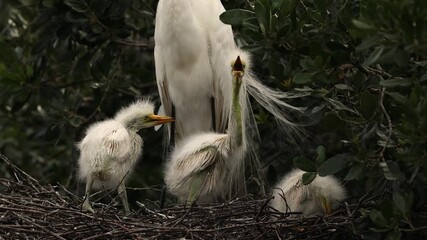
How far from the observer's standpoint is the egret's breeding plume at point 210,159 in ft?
12.9

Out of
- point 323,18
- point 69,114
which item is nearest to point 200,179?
point 323,18

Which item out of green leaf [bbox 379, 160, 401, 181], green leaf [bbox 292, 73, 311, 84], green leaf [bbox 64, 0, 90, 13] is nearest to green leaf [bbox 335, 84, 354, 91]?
green leaf [bbox 292, 73, 311, 84]

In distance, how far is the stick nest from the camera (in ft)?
11.4

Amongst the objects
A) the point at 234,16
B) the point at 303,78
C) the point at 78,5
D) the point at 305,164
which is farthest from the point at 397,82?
the point at 78,5

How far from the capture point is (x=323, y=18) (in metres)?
3.46

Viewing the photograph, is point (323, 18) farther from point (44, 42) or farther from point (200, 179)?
point (44, 42)

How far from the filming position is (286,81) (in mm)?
4008

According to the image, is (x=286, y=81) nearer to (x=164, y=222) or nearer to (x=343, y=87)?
(x=343, y=87)

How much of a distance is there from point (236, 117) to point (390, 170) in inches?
40.6

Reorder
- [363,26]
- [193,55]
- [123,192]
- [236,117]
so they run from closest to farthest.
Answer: [363,26] → [236,117] → [123,192] → [193,55]

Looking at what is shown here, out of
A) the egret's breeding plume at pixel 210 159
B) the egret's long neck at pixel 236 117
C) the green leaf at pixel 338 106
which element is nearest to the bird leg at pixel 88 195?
the egret's breeding plume at pixel 210 159

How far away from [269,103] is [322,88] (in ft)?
2.91

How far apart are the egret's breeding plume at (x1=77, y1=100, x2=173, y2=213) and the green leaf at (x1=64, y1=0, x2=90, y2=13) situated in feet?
3.07

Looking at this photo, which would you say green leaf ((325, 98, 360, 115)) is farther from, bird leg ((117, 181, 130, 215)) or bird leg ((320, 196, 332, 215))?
bird leg ((117, 181, 130, 215))
